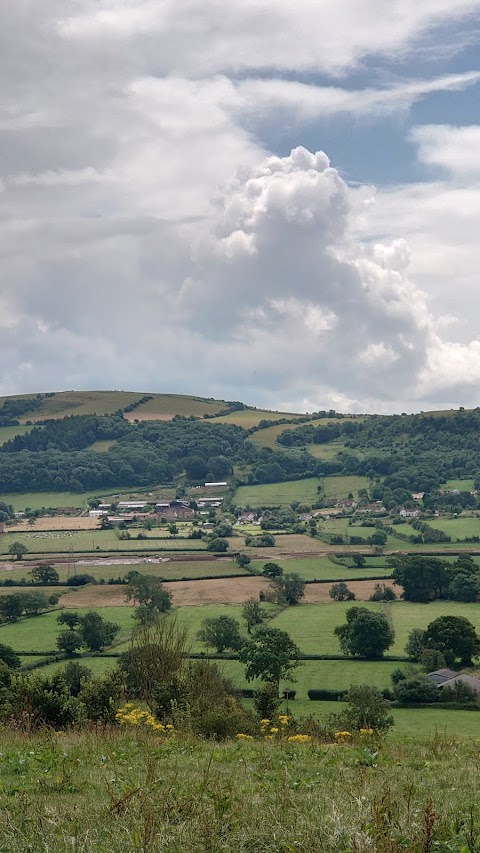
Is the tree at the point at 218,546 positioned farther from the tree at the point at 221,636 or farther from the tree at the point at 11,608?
the tree at the point at 221,636

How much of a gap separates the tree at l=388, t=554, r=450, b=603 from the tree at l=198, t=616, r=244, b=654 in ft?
91.2

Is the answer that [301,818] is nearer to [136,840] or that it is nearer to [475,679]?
[136,840]

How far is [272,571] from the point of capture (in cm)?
10031

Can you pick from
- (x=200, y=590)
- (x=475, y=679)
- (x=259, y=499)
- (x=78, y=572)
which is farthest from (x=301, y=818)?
(x=259, y=499)

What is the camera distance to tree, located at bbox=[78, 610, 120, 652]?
6875 centimetres

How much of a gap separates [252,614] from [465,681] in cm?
2490

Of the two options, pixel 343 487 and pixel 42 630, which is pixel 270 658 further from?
pixel 343 487

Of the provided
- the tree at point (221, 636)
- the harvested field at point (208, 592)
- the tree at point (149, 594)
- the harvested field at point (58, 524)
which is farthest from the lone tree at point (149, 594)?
the harvested field at point (58, 524)

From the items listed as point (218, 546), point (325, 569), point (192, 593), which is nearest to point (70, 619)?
point (192, 593)

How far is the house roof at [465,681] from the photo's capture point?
55281 millimetres

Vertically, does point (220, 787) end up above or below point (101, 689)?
above

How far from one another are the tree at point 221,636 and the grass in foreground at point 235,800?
54.8 meters

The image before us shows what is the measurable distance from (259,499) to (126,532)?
50.9 m

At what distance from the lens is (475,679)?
187 ft
